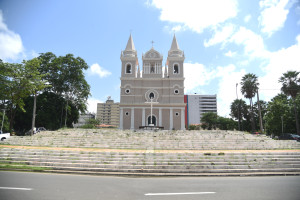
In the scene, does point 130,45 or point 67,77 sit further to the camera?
point 130,45

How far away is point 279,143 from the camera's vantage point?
53.8 feet

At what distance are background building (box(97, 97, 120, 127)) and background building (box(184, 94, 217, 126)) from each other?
39.9m

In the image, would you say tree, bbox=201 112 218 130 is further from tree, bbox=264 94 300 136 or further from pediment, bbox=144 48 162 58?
pediment, bbox=144 48 162 58

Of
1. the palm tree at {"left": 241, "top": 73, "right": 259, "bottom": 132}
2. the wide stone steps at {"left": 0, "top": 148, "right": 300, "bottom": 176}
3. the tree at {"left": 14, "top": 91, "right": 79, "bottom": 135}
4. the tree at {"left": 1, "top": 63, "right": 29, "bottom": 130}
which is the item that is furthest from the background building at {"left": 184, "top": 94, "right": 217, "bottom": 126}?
the wide stone steps at {"left": 0, "top": 148, "right": 300, "bottom": 176}

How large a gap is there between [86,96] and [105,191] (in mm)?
29607

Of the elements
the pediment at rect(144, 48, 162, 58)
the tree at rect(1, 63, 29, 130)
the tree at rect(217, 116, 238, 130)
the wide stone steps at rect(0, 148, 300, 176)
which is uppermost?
the pediment at rect(144, 48, 162, 58)

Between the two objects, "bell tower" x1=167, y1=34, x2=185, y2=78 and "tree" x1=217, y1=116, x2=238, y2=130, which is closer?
"bell tower" x1=167, y1=34, x2=185, y2=78

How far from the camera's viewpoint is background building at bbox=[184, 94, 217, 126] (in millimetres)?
94312

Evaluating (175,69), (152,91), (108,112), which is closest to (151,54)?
(175,69)

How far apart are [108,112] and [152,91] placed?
79.1 m

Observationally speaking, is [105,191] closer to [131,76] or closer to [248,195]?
[248,195]

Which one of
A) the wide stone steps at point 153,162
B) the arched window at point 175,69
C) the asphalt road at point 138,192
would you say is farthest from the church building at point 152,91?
the asphalt road at point 138,192

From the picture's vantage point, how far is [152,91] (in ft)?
113

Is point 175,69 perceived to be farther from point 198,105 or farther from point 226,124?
point 198,105
